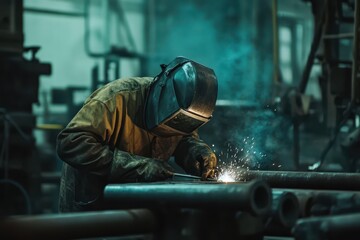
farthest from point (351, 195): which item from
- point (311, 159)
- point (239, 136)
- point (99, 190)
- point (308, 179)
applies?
point (311, 159)

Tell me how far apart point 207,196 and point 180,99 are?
123cm

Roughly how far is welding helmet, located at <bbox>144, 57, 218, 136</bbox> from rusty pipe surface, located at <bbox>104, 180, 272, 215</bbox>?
3.11 ft

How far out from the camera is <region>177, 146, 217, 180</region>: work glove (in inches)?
160

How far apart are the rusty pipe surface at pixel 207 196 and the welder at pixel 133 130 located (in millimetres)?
821

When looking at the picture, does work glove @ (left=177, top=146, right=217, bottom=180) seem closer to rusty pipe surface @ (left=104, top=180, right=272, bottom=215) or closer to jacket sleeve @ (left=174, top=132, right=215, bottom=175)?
jacket sleeve @ (left=174, top=132, right=215, bottom=175)

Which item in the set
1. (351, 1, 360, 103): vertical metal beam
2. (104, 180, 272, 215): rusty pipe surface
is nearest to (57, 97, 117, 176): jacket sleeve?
(104, 180, 272, 215): rusty pipe surface

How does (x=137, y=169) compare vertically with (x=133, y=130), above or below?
below

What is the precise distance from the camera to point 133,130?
3924 mm

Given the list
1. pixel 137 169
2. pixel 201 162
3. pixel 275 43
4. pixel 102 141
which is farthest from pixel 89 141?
pixel 275 43

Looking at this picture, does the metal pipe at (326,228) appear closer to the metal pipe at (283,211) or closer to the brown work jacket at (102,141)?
the metal pipe at (283,211)

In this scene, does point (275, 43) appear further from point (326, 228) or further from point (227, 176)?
point (326, 228)

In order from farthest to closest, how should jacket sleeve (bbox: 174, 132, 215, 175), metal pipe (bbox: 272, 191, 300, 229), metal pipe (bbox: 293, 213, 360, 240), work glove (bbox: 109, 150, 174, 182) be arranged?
jacket sleeve (bbox: 174, 132, 215, 175) < work glove (bbox: 109, 150, 174, 182) < metal pipe (bbox: 272, 191, 300, 229) < metal pipe (bbox: 293, 213, 360, 240)

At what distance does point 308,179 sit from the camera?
366 cm

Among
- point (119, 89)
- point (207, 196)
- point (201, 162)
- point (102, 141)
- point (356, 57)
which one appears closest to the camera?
point (207, 196)
